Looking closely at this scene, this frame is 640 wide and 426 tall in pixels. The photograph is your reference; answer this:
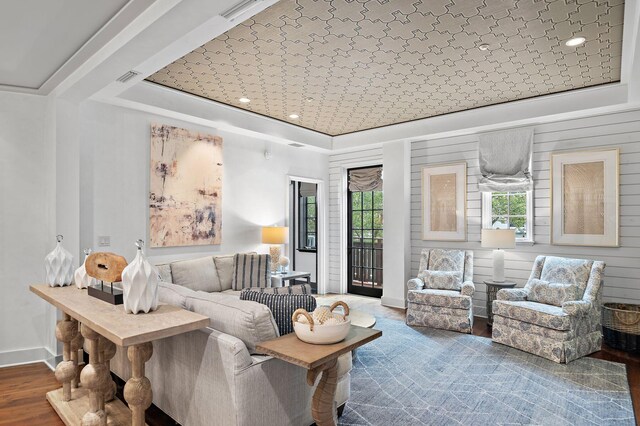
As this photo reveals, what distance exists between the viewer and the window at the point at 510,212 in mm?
5086

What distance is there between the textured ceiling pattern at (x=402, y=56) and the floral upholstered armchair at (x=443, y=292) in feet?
6.93

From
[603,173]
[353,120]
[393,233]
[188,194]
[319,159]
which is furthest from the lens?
[319,159]

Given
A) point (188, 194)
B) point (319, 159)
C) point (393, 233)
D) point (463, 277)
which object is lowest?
point (463, 277)

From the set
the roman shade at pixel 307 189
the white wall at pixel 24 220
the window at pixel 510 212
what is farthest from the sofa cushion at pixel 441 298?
the white wall at pixel 24 220

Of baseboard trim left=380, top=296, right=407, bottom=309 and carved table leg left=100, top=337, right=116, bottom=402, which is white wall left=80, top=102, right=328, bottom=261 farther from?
baseboard trim left=380, top=296, right=407, bottom=309

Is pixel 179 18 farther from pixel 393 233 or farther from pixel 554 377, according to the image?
pixel 393 233

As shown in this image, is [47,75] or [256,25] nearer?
[256,25]

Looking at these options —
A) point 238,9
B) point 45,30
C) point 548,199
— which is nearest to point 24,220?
point 45,30

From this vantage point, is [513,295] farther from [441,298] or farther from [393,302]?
[393,302]

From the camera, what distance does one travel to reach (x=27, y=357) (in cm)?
373

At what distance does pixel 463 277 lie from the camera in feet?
16.9

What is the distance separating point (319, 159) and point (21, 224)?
4.56 metres

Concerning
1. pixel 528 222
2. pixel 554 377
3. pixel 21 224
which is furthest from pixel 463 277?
pixel 21 224

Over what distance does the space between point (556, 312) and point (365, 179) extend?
383 centimetres
